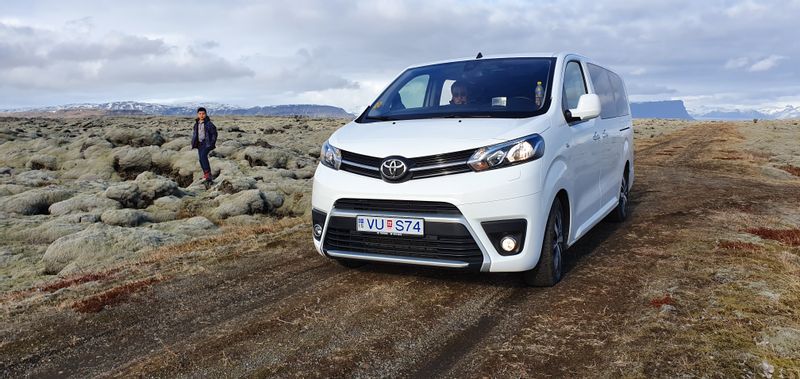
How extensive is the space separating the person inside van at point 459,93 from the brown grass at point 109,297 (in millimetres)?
3361

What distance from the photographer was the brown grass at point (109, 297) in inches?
180

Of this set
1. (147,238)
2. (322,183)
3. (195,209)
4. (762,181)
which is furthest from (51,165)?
(762,181)

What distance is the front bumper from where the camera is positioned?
13.8 feet

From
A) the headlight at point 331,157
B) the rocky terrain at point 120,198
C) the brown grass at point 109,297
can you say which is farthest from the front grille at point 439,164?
the rocky terrain at point 120,198

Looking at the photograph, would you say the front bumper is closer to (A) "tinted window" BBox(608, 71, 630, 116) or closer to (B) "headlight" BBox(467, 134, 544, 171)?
(B) "headlight" BBox(467, 134, 544, 171)

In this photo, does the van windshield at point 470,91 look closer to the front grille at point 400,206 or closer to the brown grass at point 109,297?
the front grille at point 400,206

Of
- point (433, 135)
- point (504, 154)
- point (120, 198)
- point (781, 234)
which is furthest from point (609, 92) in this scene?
point (120, 198)

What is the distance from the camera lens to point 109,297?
4.84 m

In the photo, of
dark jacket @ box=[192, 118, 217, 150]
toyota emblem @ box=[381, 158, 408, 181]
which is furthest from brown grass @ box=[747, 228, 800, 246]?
dark jacket @ box=[192, 118, 217, 150]

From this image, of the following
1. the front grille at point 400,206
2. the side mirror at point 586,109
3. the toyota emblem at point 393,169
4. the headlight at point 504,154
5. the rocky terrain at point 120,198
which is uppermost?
the side mirror at point 586,109

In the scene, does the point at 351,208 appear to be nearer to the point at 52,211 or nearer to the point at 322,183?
the point at 322,183

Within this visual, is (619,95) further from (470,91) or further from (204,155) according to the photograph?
(204,155)

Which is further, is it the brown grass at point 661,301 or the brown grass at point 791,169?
the brown grass at point 791,169

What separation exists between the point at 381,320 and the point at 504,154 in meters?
1.56
